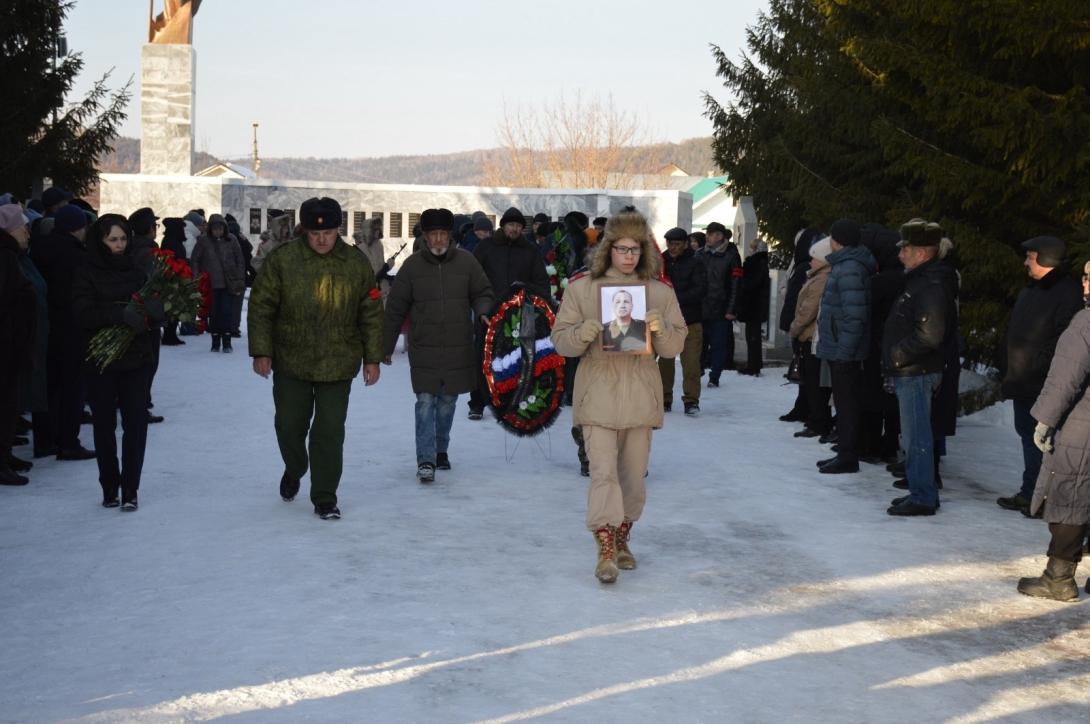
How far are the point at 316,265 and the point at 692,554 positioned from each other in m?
2.95

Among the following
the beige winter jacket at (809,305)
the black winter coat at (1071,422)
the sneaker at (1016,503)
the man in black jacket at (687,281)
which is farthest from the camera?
the man in black jacket at (687,281)

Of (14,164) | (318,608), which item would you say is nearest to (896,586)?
(318,608)

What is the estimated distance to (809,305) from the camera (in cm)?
1202

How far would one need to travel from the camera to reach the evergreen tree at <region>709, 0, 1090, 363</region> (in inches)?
469

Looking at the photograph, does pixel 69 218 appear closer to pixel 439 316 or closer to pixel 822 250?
pixel 439 316

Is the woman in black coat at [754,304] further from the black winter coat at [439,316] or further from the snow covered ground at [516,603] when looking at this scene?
the black winter coat at [439,316]

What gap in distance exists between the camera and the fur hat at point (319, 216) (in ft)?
27.6

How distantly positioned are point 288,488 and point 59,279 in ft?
9.35

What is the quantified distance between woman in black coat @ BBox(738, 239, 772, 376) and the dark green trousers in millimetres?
9797

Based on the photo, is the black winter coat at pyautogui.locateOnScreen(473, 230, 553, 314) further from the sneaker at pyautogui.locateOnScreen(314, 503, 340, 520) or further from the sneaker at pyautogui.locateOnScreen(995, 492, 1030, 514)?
the sneaker at pyautogui.locateOnScreen(995, 492, 1030, 514)

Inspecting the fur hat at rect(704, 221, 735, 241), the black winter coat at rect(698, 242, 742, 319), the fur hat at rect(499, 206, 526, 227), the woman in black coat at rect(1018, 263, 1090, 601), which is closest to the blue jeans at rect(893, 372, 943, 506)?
the woman in black coat at rect(1018, 263, 1090, 601)

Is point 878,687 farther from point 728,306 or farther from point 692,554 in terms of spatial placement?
point 728,306

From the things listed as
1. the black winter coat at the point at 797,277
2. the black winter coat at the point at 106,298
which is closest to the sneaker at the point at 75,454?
the black winter coat at the point at 106,298

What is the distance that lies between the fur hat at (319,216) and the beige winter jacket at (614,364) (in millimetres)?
1909
